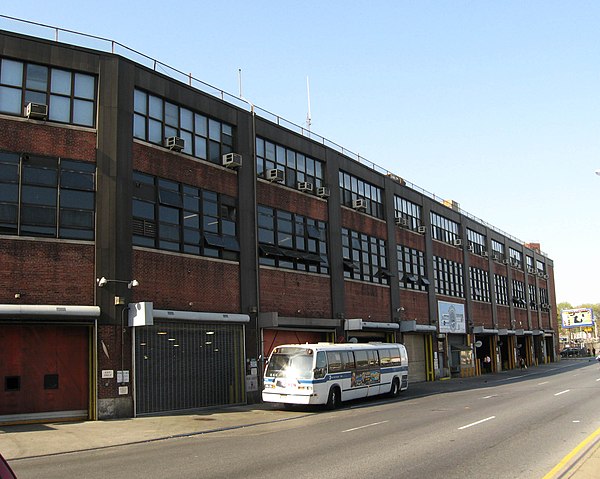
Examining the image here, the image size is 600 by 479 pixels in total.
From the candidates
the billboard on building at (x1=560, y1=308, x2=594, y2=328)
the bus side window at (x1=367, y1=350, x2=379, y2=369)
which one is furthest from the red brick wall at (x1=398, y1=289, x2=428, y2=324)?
the billboard on building at (x1=560, y1=308, x2=594, y2=328)

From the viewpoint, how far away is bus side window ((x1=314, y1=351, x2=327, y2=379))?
2469 cm

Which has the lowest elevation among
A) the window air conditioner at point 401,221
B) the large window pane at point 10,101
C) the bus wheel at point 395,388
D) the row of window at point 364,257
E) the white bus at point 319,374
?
the bus wheel at point 395,388

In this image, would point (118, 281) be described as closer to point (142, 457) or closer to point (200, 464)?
point (142, 457)

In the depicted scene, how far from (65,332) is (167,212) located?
6.41m

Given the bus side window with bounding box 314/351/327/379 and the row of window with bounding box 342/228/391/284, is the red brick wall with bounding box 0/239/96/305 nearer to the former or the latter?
the bus side window with bounding box 314/351/327/379

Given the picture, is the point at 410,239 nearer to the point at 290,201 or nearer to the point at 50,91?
the point at 290,201

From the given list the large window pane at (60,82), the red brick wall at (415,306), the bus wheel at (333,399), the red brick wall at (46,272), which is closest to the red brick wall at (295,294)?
the bus wheel at (333,399)

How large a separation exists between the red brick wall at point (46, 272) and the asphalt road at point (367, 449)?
24.8 ft

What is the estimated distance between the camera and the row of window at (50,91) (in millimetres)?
22641

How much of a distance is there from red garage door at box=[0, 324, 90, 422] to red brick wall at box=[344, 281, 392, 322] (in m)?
17.8

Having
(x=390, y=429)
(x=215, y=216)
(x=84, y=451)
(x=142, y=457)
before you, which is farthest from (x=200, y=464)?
(x=215, y=216)

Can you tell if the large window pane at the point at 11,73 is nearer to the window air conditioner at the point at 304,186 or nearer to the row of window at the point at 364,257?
the window air conditioner at the point at 304,186

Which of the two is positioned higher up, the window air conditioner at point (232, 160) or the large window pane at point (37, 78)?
the large window pane at point (37, 78)

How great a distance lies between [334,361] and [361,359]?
2499 mm
